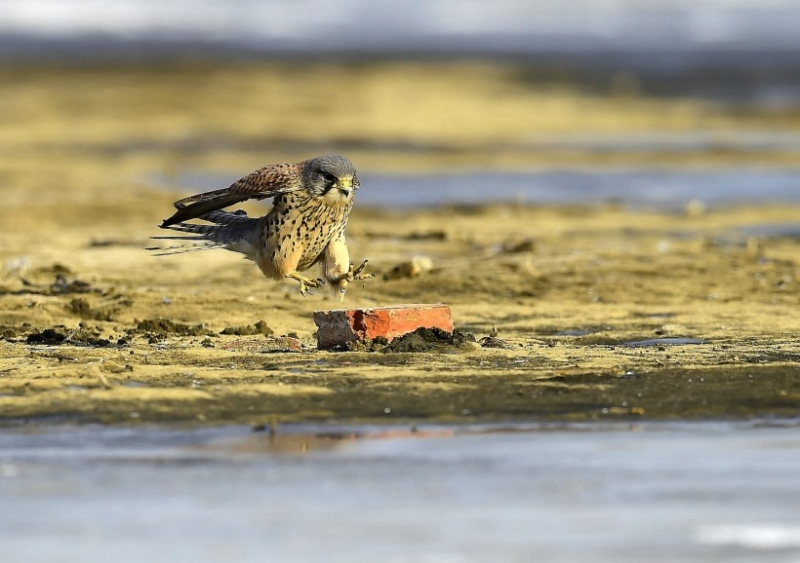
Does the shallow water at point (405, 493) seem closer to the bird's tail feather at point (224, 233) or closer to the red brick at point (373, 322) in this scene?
the red brick at point (373, 322)

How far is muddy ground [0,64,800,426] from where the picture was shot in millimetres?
7355

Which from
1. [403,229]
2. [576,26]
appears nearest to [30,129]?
[403,229]

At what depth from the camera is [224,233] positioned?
9570 millimetres

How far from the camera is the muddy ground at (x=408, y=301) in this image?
24.1 ft

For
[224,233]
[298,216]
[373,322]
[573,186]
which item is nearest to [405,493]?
[373,322]

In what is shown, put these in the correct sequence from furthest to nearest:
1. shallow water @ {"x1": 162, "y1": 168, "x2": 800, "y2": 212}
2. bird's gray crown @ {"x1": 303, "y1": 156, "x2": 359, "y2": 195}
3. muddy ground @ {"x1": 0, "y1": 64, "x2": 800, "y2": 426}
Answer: shallow water @ {"x1": 162, "y1": 168, "x2": 800, "y2": 212} < bird's gray crown @ {"x1": 303, "y1": 156, "x2": 359, "y2": 195} < muddy ground @ {"x1": 0, "y1": 64, "x2": 800, "y2": 426}

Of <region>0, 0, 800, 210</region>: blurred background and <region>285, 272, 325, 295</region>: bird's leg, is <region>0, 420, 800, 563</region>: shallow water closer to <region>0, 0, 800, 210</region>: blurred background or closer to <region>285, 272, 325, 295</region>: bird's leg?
<region>285, 272, 325, 295</region>: bird's leg

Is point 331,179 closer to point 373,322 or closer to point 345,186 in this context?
point 345,186

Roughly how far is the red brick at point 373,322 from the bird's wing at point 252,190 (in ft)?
2.76

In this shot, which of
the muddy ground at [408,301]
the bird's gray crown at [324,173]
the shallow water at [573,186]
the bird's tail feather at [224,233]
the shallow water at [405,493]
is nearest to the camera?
the shallow water at [405,493]

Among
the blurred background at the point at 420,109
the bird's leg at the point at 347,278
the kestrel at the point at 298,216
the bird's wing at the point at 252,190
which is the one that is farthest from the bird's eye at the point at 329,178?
the blurred background at the point at 420,109

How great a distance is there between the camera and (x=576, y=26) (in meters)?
65.3

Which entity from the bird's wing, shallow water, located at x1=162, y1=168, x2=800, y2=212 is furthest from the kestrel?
shallow water, located at x1=162, y1=168, x2=800, y2=212

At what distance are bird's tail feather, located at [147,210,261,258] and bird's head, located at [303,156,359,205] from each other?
1.64 feet
